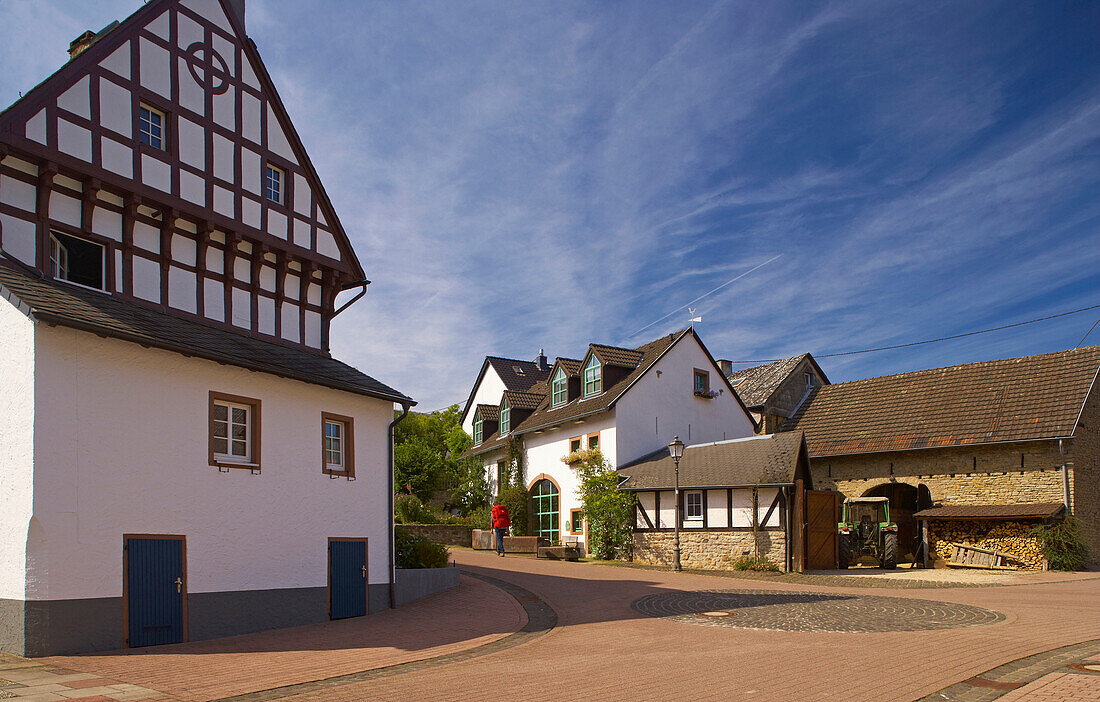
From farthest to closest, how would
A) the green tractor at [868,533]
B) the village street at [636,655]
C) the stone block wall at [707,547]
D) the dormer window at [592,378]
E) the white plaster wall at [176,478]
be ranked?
the dormer window at [592,378]
the green tractor at [868,533]
the stone block wall at [707,547]
the white plaster wall at [176,478]
the village street at [636,655]

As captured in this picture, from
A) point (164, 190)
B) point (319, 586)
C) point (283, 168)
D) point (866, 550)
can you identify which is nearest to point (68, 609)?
point (319, 586)

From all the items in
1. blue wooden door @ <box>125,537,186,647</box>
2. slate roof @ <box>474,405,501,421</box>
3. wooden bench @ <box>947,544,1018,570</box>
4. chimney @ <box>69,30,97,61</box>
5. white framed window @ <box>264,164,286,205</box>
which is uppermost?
A: chimney @ <box>69,30,97,61</box>

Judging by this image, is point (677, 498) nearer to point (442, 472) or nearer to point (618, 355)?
point (618, 355)

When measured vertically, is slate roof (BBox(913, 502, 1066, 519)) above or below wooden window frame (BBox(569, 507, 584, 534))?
above

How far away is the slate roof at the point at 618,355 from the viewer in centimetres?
3406

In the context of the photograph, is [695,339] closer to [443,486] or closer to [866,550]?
[866,550]

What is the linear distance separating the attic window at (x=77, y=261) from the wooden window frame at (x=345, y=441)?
4.49 meters

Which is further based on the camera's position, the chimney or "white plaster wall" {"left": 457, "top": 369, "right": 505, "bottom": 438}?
"white plaster wall" {"left": 457, "top": 369, "right": 505, "bottom": 438}

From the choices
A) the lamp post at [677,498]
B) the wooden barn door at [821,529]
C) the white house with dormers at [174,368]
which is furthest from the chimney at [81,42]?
the wooden barn door at [821,529]

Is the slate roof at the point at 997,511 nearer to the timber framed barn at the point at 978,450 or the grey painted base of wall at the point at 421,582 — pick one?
the timber framed barn at the point at 978,450

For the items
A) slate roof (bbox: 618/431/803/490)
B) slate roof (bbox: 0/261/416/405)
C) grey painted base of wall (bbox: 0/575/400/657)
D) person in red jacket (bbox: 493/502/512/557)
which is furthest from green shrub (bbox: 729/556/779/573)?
grey painted base of wall (bbox: 0/575/400/657)

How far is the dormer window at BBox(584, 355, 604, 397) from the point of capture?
112 feet

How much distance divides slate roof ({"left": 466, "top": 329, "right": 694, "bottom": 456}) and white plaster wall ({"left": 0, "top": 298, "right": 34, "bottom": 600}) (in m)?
21.9

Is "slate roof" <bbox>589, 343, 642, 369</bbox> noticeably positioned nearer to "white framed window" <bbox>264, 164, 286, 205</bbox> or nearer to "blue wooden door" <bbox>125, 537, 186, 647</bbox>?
"white framed window" <bbox>264, 164, 286, 205</bbox>
